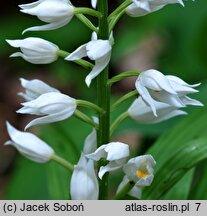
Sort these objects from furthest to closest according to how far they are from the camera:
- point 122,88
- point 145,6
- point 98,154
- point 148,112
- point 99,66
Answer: point 122,88 < point 148,112 < point 98,154 < point 99,66 < point 145,6

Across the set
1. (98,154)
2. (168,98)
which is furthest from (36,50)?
(168,98)

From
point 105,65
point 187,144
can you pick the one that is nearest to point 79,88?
point 187,144

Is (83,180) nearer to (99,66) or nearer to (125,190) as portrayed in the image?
(125,190)

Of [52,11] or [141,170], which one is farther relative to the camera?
[141,170]

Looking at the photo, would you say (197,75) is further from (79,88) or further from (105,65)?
(105,65)

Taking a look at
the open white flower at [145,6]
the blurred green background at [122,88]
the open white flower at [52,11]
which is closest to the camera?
the open white flower at [145,6]

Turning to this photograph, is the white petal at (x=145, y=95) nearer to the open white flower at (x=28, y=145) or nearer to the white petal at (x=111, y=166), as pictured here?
the white petal at (x=111, y=166)

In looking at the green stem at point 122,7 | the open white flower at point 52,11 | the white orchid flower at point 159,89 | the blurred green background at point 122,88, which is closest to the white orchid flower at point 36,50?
the open white flower at point 52,11
